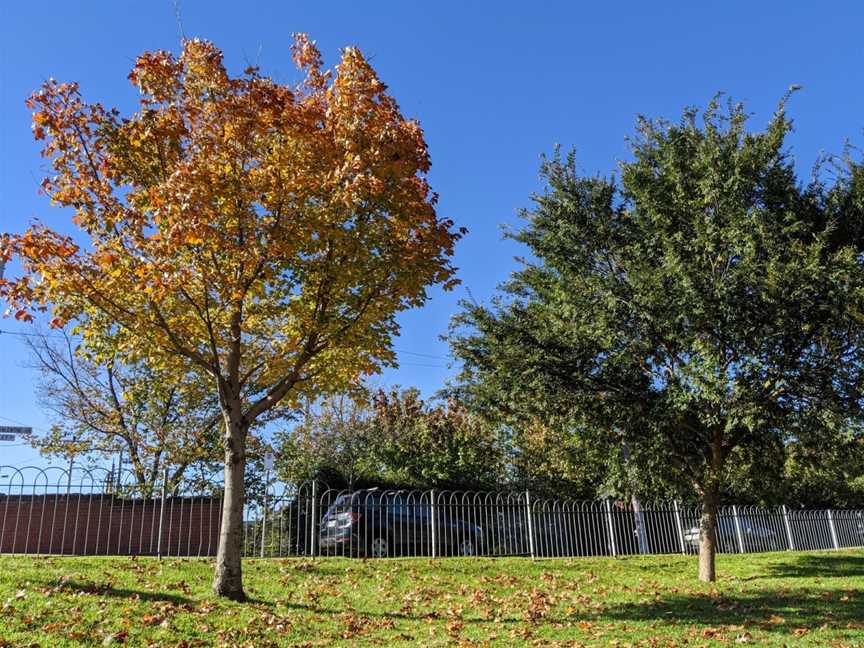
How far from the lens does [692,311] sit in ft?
38.7

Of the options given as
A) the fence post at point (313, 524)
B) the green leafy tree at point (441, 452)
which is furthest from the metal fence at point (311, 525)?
the green leafy tree at point (441, 452)

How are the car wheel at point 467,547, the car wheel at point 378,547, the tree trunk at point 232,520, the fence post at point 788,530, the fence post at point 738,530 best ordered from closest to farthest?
the tree trunk at point 232,520 < the car wheel at point 378,547 < the car wheel at point 467,547 < the fence post at point 738,530 < the fence post at point 788,530

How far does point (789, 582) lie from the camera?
1271 cm

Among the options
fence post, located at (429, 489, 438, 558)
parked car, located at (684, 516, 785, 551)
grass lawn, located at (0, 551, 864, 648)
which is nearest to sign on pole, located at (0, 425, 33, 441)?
grass lawn, located at (0, 551, 864, 648)

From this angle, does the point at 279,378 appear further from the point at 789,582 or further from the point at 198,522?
the point at 789,582

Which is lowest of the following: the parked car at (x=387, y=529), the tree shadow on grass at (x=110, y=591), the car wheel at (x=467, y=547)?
the tree shadow on grass at (x=110, y=591)

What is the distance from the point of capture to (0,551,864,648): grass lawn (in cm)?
723

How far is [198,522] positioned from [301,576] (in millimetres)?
4658

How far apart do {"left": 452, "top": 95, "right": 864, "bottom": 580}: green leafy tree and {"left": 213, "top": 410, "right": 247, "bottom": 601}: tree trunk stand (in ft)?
19.5

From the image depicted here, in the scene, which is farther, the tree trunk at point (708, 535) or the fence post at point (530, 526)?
the fence post at point (530, 526)

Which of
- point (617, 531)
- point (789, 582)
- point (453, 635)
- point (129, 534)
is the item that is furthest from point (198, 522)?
point (789, 582)

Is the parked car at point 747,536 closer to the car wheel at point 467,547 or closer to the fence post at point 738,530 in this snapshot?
the fence post at point 738,530

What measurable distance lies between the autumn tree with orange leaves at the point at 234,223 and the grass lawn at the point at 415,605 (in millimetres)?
1419

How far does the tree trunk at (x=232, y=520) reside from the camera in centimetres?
888
